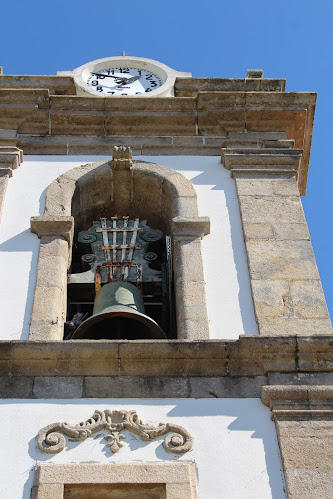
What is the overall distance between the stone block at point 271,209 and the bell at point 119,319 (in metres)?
1.63

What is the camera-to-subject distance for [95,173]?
1306 cm

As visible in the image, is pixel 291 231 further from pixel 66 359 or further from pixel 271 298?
pixel 66 359

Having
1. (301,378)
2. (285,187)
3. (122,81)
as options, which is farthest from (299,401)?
(122,81)

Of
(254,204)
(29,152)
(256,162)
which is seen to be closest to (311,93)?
(256,162)

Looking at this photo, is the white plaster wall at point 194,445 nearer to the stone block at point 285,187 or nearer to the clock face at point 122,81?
the stone block at point 285,187

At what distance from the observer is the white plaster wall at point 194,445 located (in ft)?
27.8

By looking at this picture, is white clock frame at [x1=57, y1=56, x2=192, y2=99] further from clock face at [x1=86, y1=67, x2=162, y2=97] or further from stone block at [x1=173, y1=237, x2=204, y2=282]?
stone block at [x1=173, y1=237, x2=204, y2=282]

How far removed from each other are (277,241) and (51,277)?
7.35 feet

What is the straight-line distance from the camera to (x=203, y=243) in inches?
454

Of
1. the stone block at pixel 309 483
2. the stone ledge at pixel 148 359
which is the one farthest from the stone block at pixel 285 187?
the stone block at pixel 309 483

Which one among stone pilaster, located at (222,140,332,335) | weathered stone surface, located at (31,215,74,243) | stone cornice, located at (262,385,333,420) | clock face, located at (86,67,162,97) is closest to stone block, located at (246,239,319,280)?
stone pilaster, located at (222,140,332,335)

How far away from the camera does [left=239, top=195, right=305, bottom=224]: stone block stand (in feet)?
39.0

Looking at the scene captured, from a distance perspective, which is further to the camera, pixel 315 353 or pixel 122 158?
pixel 122 158

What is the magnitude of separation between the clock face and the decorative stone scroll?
6.59 meters
